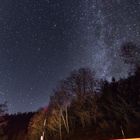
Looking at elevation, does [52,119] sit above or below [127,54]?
below

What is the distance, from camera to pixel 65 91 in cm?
5097

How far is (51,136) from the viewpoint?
56562mm

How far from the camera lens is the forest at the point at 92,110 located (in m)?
39.9

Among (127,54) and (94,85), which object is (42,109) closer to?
(94,85)

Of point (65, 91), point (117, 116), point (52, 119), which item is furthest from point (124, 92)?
point (52, 119)

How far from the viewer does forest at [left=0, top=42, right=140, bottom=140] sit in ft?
131

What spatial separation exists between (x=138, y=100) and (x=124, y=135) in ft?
17.1

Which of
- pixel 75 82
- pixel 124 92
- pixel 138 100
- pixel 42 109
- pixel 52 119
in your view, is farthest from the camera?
pixel 42 109

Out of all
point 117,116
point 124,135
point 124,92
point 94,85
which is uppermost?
point 94,85

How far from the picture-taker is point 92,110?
48.9m

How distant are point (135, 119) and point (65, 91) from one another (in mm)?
15621

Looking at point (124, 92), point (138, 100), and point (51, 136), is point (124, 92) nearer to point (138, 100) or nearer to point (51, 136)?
point (138, 100)

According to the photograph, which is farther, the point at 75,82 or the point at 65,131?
the point at 65,131

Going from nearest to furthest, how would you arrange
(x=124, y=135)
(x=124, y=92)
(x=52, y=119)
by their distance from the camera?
(x=124, y=135)
(x=124, y=92)
(x=52, y=119)
